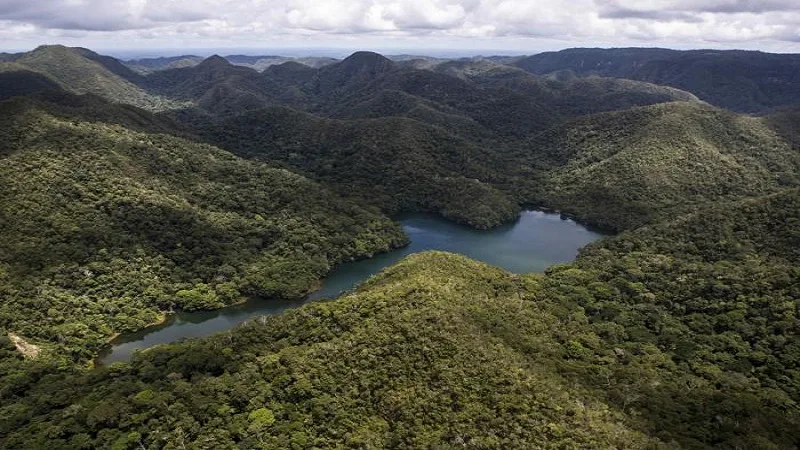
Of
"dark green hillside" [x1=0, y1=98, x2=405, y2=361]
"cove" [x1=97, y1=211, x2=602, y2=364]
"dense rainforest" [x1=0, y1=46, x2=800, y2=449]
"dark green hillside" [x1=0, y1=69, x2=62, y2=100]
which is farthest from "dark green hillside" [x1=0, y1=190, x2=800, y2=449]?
"dark green hillside" [x1=0, y1=69, x2=62, y2=100]

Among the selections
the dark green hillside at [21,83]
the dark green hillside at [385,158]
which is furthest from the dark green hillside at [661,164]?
the dark green hillside at [21,83]

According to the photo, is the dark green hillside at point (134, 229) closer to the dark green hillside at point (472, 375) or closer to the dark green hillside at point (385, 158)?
the dark green hillside at point (472, 375)

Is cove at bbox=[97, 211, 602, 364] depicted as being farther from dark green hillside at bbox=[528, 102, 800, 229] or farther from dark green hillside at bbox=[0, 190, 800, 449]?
dark green hillside at bbox=[0, 190, 800, 449]

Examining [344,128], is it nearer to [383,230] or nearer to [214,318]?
[383,230]

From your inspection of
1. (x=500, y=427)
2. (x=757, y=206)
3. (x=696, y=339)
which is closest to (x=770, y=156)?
(x=757, y=206)

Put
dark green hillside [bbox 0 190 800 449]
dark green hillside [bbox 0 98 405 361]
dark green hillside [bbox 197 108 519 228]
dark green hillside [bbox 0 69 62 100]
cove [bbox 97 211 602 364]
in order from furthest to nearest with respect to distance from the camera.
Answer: dark green hillside [bbox 0 69 62 100] → dark green hillside [bbox 197 108 519 228] → cove [bbox 97 211 602 364] → dark green hillside [bbox 0 98 405 361] → dark green hillside [bbox 0 190 800 449]
